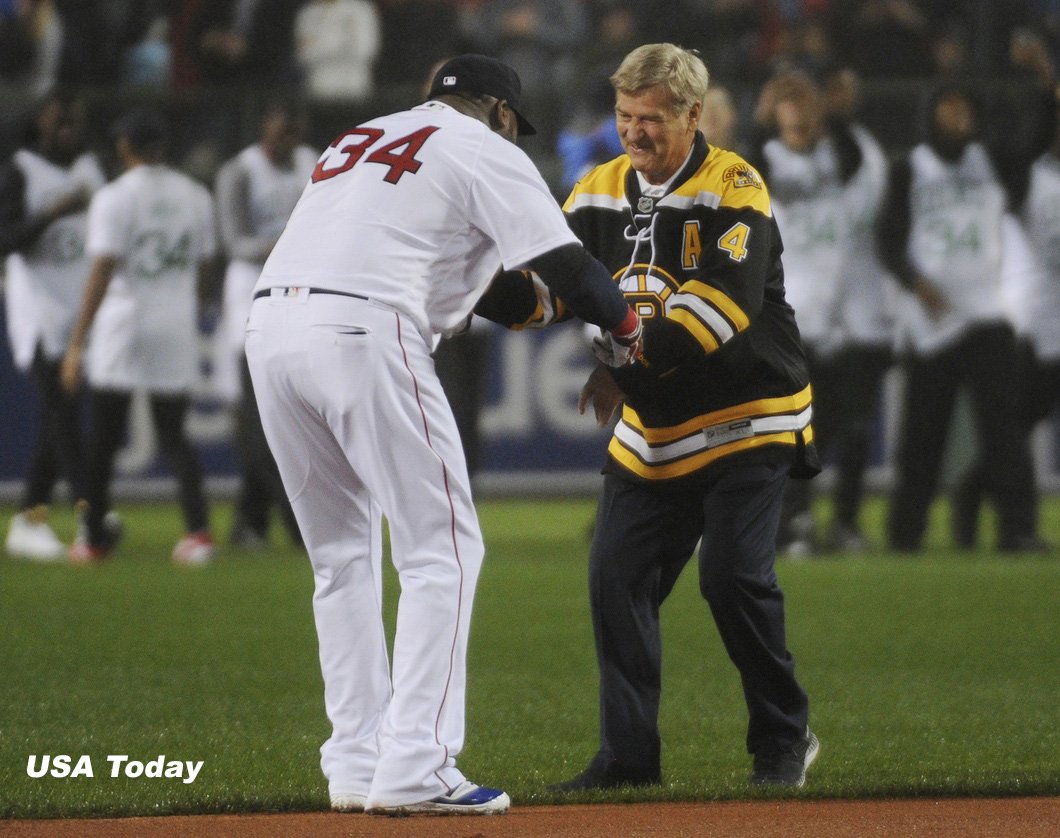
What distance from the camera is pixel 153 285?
1154cm

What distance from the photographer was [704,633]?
8773 mm

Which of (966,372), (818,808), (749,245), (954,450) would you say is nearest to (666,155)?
(749,245)

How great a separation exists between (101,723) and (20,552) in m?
5.49

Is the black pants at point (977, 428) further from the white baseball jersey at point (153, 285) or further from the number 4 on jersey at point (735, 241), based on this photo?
the number 4 on jersey at point (735, 241)

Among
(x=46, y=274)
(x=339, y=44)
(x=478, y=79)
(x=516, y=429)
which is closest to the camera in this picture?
(x=478, y=79)

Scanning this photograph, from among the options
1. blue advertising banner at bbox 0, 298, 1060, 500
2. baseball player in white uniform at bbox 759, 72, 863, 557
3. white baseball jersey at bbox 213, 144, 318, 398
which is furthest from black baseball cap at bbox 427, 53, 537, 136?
blue advertising banner at bbox 0, 298, 1060, 500

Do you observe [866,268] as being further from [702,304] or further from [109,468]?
[702,304]

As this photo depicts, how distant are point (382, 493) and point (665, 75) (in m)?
1.37

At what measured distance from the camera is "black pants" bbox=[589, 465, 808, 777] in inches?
210

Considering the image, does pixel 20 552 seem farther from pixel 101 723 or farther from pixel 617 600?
pixel 617 600

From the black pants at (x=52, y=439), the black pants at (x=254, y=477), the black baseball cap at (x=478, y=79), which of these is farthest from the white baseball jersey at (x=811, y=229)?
the black baseball cap at (x=478, y=79)

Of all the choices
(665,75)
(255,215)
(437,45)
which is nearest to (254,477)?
(255,215)

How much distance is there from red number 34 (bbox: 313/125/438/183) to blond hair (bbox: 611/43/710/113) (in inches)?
23.6

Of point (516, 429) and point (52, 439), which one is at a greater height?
point (52, 439)
